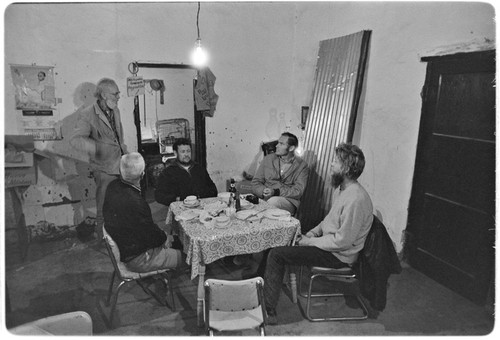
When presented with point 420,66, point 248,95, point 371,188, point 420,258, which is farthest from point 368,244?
point 248,95

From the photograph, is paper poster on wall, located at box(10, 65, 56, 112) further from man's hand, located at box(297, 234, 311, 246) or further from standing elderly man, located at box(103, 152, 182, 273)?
man's hand, located at box(297, 234, 311, 246)

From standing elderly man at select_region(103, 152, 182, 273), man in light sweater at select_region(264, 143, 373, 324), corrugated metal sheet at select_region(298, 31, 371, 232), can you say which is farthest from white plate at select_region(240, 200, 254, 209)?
corrugated metal sheet at select_region(298, 31, 371, 232)

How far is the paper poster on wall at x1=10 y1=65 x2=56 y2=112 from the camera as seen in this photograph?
448cm

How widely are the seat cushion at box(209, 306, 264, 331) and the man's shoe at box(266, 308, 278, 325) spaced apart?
29.8 inches

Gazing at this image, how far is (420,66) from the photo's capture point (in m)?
3.90

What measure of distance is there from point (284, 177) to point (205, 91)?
5.85 ft

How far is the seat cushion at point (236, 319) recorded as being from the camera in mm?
2504

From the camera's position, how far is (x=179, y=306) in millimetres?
3504

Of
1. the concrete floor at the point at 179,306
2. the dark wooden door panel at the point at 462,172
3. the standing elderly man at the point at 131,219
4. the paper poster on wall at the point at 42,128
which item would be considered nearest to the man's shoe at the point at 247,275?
the concrete floor at the point at 179,306

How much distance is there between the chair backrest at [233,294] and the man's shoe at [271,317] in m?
0.77

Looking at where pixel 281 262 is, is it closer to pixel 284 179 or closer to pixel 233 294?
pixel 233 294

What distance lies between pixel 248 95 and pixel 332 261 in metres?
3.33

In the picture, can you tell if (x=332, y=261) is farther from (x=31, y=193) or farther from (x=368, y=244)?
(x=31, y=193)

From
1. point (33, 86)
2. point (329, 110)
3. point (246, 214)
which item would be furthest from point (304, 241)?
point (33, 86)
